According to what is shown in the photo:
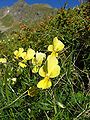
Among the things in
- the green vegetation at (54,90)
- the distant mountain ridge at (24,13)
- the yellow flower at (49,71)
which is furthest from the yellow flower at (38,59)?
the distant mountain ridge at (24,13)

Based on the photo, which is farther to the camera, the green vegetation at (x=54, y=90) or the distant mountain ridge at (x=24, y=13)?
the distant mountain ridge at (x=24, y=13)

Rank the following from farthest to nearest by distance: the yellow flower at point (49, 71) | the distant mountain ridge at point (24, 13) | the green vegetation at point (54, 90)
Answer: the distant mountain ridge at point (24, 13)
the green vegetation at point (54, 90)
the yellow flower at point (49, 71)

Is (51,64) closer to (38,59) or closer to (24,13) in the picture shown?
(38,59)

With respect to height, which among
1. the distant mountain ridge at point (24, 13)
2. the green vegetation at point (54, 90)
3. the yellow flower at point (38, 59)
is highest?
the distant mountain ridge at point (24, 13)

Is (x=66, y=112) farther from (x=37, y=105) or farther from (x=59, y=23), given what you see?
(x=59, y=23)

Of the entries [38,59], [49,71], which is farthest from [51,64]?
[38,59]

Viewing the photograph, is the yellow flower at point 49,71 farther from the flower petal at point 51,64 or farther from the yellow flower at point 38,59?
the yellow flower at point 38,59

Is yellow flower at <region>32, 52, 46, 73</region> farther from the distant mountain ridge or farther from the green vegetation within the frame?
the distant mountain ridge

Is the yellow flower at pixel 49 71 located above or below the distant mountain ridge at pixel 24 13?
below

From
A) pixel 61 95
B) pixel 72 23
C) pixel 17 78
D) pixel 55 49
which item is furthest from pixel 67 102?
pixel 72 23

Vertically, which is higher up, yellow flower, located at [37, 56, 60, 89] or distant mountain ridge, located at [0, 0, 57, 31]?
distant mountain ridge, located at [0, 0, 57, 31]

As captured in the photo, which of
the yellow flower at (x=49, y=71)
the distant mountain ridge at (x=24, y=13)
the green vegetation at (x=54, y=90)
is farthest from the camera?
the distant mountain ridge at (x=24, y=13)

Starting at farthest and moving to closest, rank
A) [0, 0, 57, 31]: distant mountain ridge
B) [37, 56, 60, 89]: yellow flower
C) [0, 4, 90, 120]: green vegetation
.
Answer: [0, 0, 57, 31]: distant mountain ridge, [0, 4, 90, 120]: green vegetation, [37, 56, 60, 89]: yellow flower

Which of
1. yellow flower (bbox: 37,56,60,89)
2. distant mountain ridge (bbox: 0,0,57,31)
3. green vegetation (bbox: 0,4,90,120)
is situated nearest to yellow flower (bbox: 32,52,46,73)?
green vegetation (bbox: 0,4,90,120)
